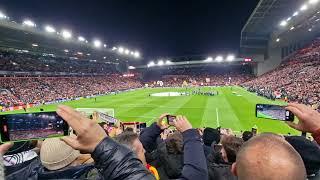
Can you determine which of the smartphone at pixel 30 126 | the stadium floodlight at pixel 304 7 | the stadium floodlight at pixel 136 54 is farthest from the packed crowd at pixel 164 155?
the stadium floodlight at pixel 136 54

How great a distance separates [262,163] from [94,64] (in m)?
97.9

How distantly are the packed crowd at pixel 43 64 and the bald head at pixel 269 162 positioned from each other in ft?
209

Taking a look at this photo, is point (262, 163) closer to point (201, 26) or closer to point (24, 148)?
point (24, 148)

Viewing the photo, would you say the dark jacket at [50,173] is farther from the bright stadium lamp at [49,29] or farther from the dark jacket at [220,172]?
the bright stadium lamp at [49,29]

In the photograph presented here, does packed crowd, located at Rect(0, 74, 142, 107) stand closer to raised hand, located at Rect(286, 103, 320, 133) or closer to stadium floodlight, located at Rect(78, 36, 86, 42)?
stadium floodlight, located at Rect(78, 36, 86, 42)

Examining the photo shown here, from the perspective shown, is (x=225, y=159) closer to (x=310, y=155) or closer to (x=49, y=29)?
(x=310, y=155)

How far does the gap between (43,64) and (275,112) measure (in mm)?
73939

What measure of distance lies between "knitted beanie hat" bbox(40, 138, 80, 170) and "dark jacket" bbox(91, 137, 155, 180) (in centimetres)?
103

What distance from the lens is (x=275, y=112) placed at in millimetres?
A: 5031

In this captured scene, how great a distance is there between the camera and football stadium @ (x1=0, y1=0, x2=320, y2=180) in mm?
2076

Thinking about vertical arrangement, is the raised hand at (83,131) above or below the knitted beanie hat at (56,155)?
above

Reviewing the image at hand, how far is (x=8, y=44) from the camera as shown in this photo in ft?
186

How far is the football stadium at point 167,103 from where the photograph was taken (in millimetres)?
2076

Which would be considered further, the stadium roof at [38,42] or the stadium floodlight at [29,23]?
the stadium floodlight at [29,23]
